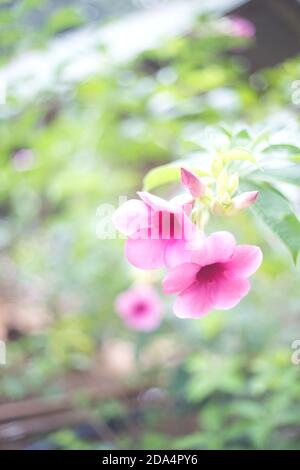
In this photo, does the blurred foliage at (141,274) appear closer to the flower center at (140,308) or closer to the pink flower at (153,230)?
the flower center at (140,308)

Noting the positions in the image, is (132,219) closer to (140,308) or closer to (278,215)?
(278,215)

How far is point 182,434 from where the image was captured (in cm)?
183

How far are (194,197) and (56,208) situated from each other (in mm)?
2258

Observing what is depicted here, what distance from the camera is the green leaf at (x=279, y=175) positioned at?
0.66 metres

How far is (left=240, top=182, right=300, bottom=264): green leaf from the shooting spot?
59cm

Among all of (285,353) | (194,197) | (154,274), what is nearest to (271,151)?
(194,197)

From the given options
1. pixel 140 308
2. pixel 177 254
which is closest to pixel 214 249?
pixel 177 254

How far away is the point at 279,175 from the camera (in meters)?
0.67

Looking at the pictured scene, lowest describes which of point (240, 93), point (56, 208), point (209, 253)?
point (209, 253)

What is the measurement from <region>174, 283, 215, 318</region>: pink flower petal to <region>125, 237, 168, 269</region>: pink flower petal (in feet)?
0.15

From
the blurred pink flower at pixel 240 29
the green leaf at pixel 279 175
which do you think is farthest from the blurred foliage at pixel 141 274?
the green leaf at pixel 279 175

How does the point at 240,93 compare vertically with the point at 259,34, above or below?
below

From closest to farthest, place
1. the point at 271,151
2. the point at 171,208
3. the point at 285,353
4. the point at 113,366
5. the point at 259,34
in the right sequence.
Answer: the point at 171,208 → the point at 271,151 → the point at 285,353 → the point at 259,34 → the point at 113,366

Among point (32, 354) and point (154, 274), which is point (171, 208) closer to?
point (154, 274)
